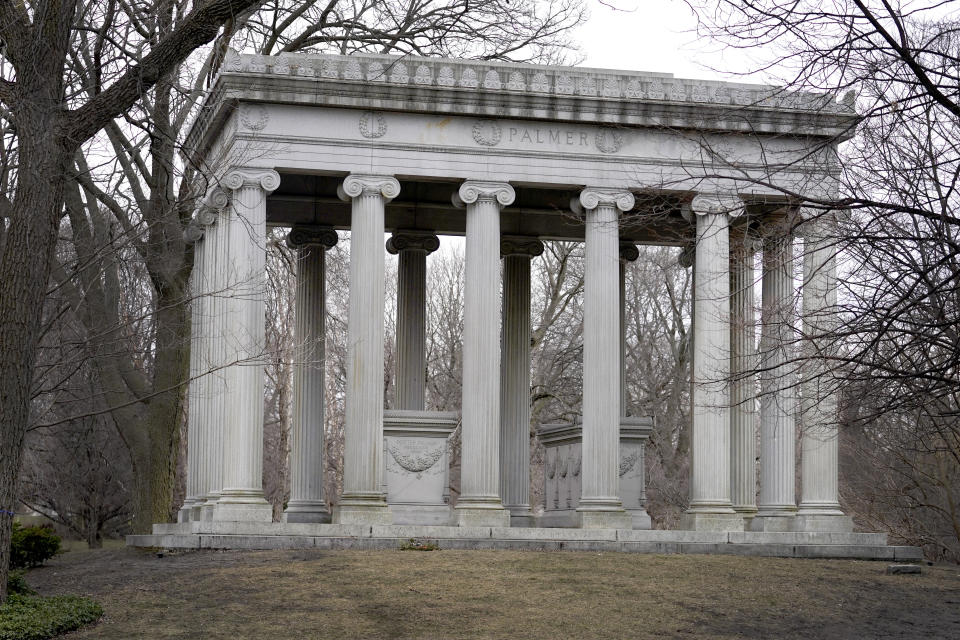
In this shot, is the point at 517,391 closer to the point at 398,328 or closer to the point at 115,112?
the point at 398,328

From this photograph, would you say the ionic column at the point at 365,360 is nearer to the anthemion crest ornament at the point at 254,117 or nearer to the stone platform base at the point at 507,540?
the stone platform base at the point at 507,540

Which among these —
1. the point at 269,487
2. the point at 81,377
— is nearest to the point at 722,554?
the point at 81,377

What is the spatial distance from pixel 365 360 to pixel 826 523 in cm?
1189

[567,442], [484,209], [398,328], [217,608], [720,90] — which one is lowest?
[217,608]

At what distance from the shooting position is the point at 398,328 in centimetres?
3666

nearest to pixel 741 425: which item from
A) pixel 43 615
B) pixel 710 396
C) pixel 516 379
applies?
pixel 710 396

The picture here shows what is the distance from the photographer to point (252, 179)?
3078 centimetres

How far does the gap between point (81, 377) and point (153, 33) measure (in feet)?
65.9

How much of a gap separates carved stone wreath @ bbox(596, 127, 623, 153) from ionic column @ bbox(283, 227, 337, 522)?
8.39 metres

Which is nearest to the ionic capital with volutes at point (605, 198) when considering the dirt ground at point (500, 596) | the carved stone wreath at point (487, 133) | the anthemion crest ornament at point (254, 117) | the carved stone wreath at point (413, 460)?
the carved stone wreath at point (487, 133)

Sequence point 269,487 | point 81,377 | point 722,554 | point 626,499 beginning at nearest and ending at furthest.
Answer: point 722,554, point 626,499, point 81,377, point 269,487

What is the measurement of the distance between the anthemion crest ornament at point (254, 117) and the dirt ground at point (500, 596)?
10.2 metres

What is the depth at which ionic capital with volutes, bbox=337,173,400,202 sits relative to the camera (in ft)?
102

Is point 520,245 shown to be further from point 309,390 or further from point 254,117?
point 254,117
